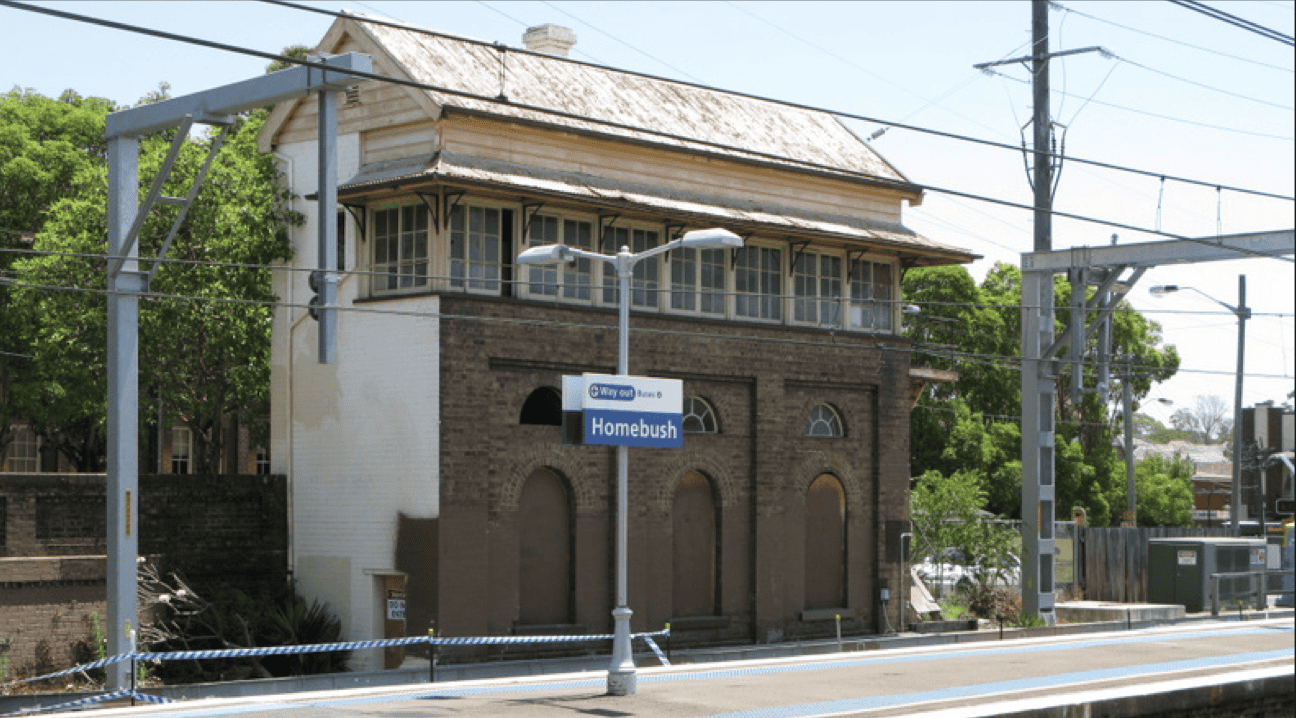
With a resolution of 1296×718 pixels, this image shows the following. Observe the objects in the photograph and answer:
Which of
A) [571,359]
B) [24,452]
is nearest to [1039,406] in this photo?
[571,359]

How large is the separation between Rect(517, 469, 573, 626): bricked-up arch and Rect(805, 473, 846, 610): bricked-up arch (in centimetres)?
638

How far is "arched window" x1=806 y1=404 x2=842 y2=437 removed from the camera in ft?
111

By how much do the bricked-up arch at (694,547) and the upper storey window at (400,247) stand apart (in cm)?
688

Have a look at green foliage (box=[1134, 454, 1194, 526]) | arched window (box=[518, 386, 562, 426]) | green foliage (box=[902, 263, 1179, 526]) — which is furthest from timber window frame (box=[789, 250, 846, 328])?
green foliage (box=[1134, 454, 1194, 526])

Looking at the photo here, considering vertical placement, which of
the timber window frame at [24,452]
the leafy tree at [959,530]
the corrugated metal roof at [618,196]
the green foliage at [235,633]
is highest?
the corrugated metal roof at [618,196]

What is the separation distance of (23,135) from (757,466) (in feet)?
59.5

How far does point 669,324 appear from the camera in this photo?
1198 inches

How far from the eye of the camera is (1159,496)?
62.7 metres

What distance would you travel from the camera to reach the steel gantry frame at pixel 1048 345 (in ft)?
103

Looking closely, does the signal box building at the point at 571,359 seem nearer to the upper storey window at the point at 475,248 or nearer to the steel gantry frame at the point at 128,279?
the upper storey window at the point at 475,248

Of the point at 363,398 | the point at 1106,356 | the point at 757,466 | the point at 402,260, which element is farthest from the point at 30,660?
the point at 1106,356

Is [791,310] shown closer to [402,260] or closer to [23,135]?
[402,260]

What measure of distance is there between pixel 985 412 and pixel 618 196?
32.2 meters

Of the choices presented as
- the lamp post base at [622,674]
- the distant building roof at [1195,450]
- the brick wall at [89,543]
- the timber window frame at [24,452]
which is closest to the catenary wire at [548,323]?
the brick wall at [89,543]
